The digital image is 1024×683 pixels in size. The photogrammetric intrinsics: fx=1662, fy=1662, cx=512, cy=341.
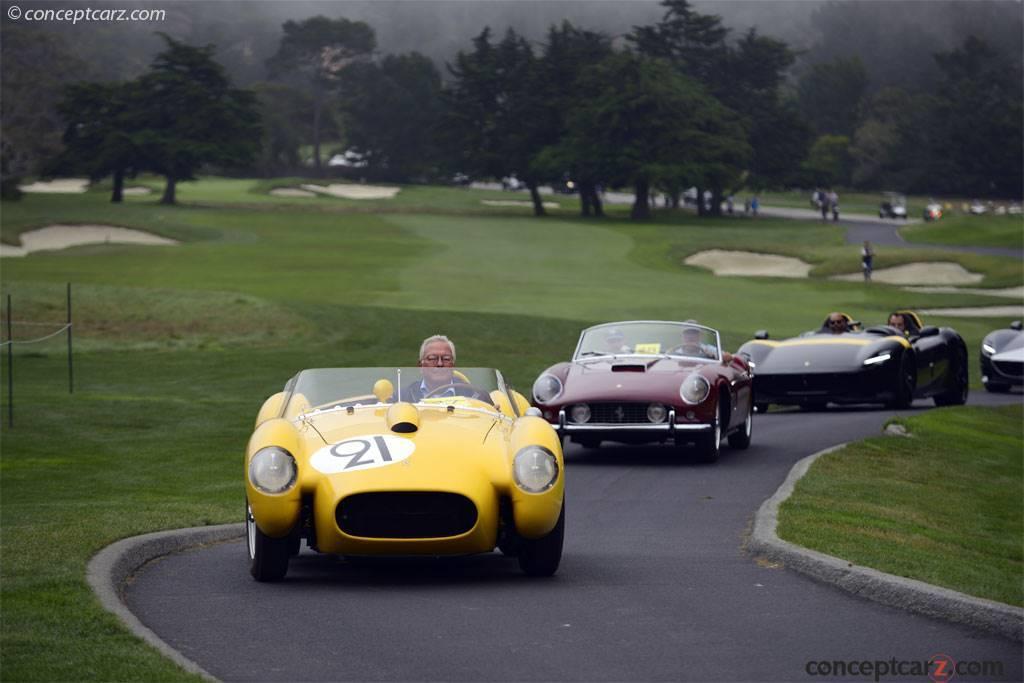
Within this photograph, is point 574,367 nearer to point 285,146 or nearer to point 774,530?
point 774,530

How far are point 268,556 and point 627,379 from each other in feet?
27.0

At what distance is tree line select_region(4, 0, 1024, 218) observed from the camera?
10156 centimetres

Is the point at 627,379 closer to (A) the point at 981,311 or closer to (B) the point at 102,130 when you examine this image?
(A) the point at 981,311

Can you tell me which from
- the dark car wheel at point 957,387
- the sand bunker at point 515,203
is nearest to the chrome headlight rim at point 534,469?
the dark car wheel at point 957,387

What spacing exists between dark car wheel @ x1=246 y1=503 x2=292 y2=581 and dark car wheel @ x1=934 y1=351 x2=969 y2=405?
17.8m

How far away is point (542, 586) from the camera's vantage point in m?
9.73

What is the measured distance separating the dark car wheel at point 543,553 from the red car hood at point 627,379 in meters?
7.05

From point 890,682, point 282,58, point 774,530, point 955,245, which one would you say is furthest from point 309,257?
point 282,58

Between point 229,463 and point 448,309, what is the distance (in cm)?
2656

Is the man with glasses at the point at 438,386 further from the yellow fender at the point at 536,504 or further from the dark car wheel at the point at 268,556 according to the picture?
the dark car wheel at the point at 268,556

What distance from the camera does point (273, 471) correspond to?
9492mm

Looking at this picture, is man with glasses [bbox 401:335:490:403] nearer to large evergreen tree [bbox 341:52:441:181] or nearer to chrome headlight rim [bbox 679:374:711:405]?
chrome headlight rim [bbox 679:374:711:405]

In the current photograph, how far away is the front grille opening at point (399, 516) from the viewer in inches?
368

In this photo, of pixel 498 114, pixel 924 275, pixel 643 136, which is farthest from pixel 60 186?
pixel 924 275
